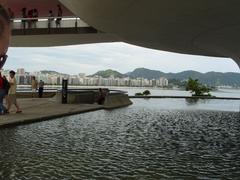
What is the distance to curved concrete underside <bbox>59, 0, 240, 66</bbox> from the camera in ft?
53.0

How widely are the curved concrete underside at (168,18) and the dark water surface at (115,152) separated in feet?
16.1

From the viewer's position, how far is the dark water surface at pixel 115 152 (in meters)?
7.18

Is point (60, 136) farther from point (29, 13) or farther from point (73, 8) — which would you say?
point (29, 13)

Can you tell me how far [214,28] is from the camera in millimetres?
20688

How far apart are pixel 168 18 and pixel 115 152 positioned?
35.6 feet

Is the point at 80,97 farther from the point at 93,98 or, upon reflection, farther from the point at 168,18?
the point at 168,18

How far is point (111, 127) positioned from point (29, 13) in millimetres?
18642

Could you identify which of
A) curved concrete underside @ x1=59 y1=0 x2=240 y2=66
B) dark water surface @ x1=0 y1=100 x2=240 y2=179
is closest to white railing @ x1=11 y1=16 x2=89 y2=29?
curved concrete underside @ x1=59 y1=0 x2=240 y2=66

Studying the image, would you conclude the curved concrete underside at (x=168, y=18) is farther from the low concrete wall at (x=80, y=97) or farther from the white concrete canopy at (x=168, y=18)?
the low concrete wall at (x=80, y=97)

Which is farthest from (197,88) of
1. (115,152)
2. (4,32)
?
(4,32)

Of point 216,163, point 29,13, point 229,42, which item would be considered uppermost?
point 29,13

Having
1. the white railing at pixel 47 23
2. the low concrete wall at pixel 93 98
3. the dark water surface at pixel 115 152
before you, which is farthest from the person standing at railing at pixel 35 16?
the dark water surface at pixel 115 152

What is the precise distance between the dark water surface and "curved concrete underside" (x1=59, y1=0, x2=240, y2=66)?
490 cm

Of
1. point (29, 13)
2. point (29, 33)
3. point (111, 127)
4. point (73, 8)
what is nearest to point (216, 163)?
point (111, 127)
